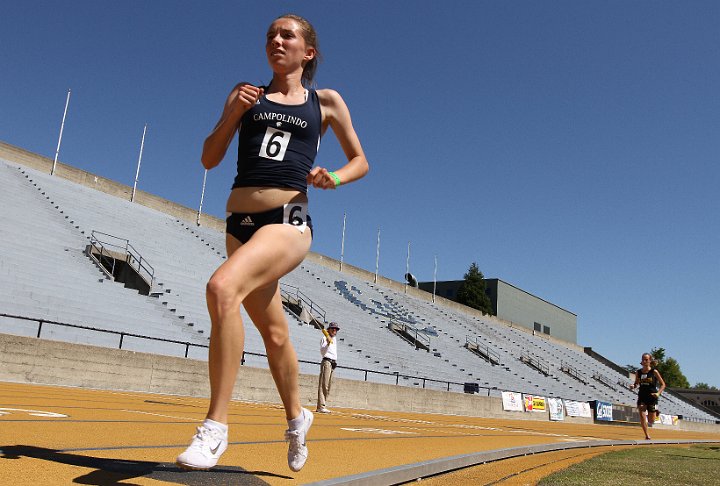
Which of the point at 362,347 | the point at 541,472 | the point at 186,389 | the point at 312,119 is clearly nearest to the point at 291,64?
the point at 312,119

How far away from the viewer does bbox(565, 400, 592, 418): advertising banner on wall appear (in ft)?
85.7

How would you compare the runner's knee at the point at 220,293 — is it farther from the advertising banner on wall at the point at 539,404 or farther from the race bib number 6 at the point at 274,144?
the advertising banner on wall at the point at 539,404

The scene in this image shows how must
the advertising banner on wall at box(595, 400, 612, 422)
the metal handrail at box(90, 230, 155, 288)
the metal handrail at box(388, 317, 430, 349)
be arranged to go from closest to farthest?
the metal handrail at box(90, 230, 155, 288) < the advertising banner on wall at box(595, 400, 612, 422) < the metal handrail at box(388, 317, 430, 349)

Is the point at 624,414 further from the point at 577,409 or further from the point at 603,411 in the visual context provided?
the point at 577,409

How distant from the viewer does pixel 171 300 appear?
20.0 metres

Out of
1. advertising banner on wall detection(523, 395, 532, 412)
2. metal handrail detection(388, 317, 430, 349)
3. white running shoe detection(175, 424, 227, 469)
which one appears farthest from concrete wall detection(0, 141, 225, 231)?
white running shoe detection(175, 424, 227, 469)

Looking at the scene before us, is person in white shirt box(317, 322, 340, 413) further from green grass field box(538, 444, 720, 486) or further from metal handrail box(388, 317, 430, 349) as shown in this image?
metal handrail box(388, 317, 430, 349)

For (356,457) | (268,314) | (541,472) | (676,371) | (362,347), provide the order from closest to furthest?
(268,314)
(356,457)
(541,472)
(362,347)
(676,371)

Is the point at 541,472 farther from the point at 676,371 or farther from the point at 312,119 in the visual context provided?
the point at 676,371

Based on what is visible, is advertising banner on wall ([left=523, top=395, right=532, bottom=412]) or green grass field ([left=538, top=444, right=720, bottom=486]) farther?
advertising banner on wall ([left=523, top=395, right=532, bottom=412])

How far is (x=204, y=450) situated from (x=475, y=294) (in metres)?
62.4

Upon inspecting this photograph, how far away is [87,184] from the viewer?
93.7ft

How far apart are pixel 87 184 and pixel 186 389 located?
17924 millimetres

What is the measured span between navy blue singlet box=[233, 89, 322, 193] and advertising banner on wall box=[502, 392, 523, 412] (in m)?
21.2
